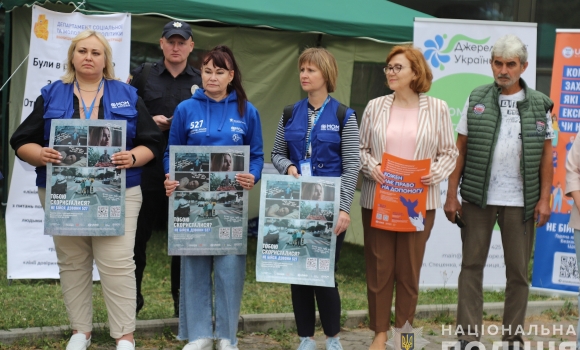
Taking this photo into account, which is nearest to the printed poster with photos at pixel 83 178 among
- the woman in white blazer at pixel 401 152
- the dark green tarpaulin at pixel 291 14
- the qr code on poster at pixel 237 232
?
the qr code on poster at pixel 237 232

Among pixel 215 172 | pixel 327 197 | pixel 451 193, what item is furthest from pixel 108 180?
pixel 451 193

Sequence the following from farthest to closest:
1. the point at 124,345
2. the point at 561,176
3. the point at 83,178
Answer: the point at 561,176 → the point at 124,345 → the point at 83,178

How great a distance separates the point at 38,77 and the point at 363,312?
10.9ft

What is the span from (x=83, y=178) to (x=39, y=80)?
2.55 metres

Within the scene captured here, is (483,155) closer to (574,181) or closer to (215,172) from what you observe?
(574,181)

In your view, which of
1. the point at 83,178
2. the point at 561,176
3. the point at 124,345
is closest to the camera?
the point at 83,178

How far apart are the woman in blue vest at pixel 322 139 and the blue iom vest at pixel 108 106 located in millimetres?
887

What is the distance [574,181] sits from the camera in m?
4.95

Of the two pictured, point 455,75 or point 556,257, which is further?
point 455,75

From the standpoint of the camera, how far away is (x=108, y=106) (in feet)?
15.8

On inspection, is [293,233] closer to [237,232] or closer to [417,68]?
[237,232]

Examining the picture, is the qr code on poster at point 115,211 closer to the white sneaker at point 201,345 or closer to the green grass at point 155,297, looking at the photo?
the white sneaker at point 201,345

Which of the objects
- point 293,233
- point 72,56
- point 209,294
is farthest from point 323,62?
point 209,294

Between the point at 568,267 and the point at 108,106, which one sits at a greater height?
the point at 108,106
